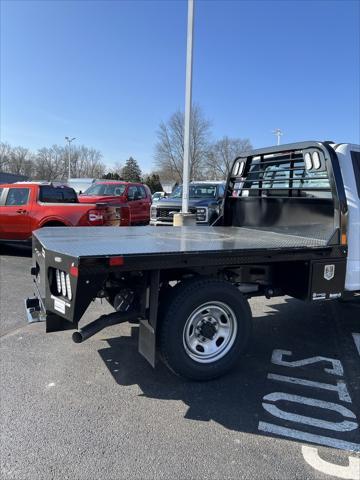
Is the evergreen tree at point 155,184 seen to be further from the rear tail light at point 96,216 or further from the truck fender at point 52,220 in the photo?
the rear tail light at point 96,216

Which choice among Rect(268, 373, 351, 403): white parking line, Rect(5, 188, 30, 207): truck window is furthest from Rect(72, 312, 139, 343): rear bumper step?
Rect(5, 188, 30, 207): truck window

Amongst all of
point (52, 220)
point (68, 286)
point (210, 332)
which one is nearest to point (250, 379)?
point (210, 332)

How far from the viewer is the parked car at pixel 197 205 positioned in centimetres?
1127

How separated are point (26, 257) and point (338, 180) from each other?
8.57m

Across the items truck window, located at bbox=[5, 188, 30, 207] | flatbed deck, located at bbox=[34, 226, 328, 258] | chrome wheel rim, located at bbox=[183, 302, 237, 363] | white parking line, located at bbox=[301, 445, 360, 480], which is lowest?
white parking line, located at bbox=[301, 445, 360, 480]

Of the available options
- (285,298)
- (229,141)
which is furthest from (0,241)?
(229,141)

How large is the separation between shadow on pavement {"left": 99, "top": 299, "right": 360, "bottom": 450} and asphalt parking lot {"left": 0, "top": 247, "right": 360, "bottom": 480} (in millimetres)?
11

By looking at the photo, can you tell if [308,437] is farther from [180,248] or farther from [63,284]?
[63,284]

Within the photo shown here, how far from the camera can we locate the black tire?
11.6ft

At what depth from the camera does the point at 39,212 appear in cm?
1035

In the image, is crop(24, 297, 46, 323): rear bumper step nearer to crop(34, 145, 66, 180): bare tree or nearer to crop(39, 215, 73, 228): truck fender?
crop(39, 215, 73, 228): truck fender

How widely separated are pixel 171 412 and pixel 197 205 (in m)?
10.5

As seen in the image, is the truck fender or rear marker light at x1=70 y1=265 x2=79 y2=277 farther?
the truck fender

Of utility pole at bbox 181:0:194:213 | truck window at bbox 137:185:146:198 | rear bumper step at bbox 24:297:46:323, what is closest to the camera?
rear bumper step at bbox 24:297:46:323
